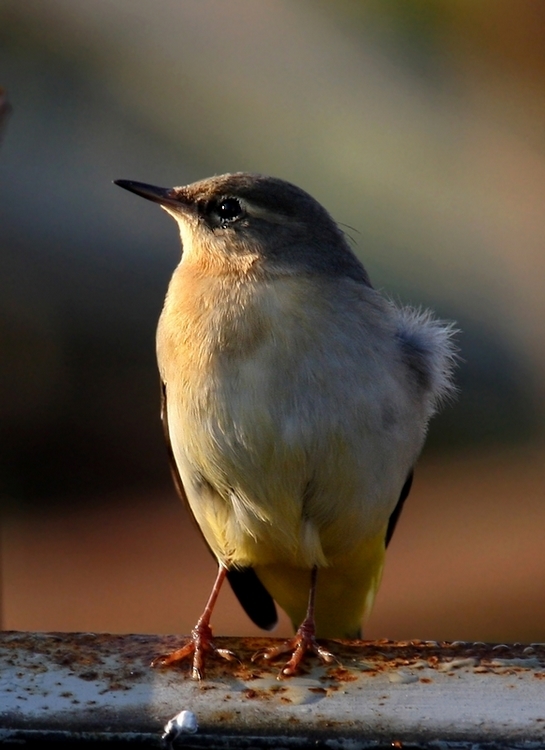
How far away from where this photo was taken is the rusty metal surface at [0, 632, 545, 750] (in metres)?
2.37

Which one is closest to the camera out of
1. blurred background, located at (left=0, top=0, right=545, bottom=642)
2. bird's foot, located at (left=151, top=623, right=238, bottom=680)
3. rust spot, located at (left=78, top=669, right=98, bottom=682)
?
rust spot, located at (left=78, top=669, right=98, bottom=682)

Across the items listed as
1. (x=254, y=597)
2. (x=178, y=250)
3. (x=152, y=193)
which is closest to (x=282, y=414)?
(x=152, y=193)

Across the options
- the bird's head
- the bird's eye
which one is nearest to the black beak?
the bird's head

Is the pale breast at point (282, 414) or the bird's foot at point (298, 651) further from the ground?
the pale breast at point (282, 414)

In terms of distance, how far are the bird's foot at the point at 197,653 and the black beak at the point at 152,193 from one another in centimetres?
155

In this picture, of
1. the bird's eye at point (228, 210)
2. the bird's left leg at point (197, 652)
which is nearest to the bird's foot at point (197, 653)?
the bird's left leg at point (197, 652)

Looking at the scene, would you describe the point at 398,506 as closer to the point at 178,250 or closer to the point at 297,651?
the point at 297,651

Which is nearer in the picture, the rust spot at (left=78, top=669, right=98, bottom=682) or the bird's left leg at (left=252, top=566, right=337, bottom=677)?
the rust spot at (left=78, top=669, right=98, bottom=682)

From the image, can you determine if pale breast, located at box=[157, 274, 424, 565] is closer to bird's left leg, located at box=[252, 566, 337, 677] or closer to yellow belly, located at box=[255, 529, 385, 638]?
yellow belly, located at box=[255, 529, 385, 638]

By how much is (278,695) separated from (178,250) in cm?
705

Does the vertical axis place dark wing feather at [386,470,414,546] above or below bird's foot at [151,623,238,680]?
above

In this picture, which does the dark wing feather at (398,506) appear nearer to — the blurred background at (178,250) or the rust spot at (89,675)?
the rust spot at (89,675)

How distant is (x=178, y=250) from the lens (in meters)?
9.39

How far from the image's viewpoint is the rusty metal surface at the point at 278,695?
2369mm
